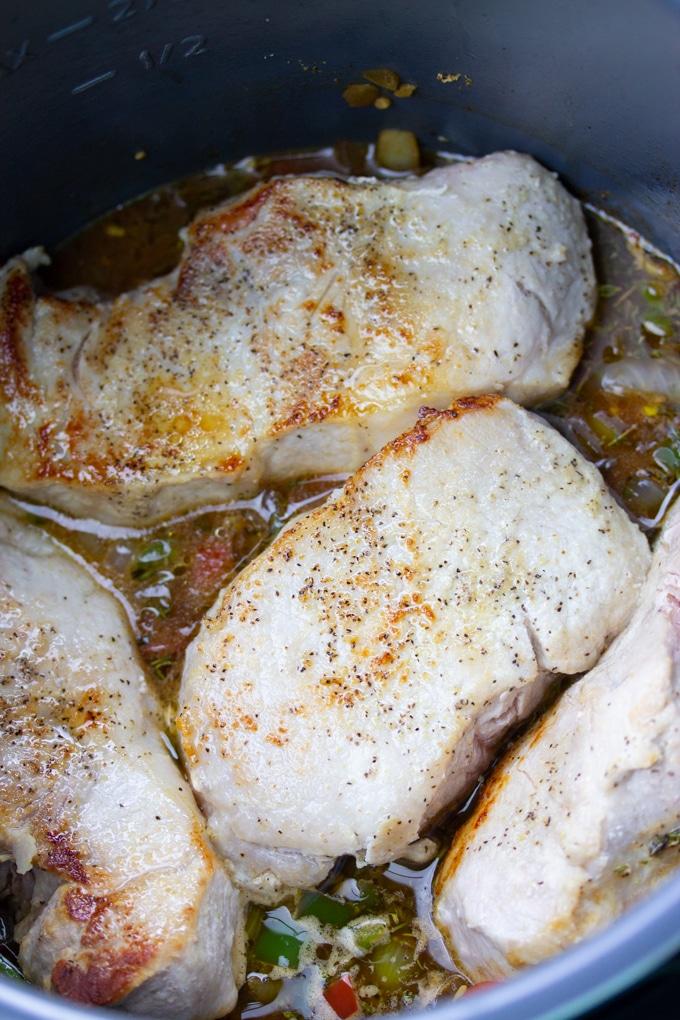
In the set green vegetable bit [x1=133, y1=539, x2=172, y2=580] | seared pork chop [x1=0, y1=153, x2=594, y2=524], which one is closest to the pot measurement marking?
seared pork chop [x1=0, y1=153, x2=594, y2=524]

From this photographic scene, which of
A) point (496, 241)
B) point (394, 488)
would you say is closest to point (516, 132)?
point (496, 241)

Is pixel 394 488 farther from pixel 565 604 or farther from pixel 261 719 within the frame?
pixel 261 719

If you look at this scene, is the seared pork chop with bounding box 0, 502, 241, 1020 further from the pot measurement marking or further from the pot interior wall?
the pot measurement marking

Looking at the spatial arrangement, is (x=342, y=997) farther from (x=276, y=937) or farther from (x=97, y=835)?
(x=97, y=835)

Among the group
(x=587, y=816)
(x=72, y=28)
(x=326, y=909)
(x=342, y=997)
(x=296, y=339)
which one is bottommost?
(x=342, y=997)

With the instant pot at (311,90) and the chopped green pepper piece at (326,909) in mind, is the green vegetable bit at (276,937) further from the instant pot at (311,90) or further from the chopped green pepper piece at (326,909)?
the instant pot at (311,90)

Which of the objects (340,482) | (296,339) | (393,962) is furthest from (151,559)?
(393,962)

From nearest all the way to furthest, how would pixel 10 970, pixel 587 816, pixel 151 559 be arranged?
1. pixel 587 816
2. pixel 10 970
3. pixel 151 559
